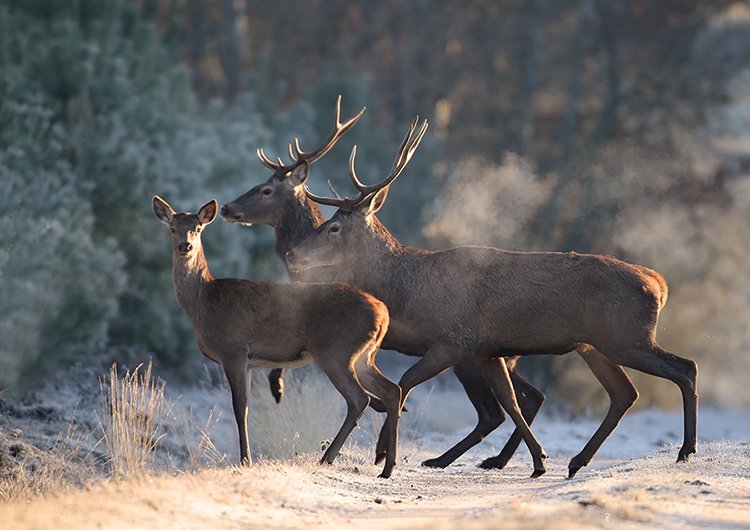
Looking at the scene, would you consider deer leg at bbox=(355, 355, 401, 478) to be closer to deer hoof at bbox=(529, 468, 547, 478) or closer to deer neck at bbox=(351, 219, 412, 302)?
deer neck at bbox=(351, 219, 412, 302)

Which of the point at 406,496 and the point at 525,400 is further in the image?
the point at 525,400

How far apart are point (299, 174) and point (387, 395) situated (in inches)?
134

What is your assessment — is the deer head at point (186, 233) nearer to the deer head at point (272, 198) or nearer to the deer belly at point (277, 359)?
the deer belly at point (277, 359)

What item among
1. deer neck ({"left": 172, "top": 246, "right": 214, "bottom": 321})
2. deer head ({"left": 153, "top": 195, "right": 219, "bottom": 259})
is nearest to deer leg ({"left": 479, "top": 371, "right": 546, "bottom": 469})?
deer neck ({"left": 172, "top": 246, "right": 214, "bottom": 321})

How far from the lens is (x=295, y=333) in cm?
1066

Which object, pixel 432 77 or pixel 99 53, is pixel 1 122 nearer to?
pixel 99 53

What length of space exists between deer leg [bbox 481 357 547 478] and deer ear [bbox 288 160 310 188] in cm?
297

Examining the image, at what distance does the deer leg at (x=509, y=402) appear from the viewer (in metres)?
11.3

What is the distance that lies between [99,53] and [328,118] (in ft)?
31.0

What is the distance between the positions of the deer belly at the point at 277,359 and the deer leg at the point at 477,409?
189 centimetres

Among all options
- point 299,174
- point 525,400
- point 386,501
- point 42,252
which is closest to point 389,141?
point 42,252

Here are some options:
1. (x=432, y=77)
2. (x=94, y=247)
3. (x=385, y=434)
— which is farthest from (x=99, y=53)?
(x=432, y=77)

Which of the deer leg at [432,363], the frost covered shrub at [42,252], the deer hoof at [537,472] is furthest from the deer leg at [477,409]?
the frost covered shrub at [42,252]

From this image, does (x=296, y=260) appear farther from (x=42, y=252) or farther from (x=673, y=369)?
(x=42, y=252)
